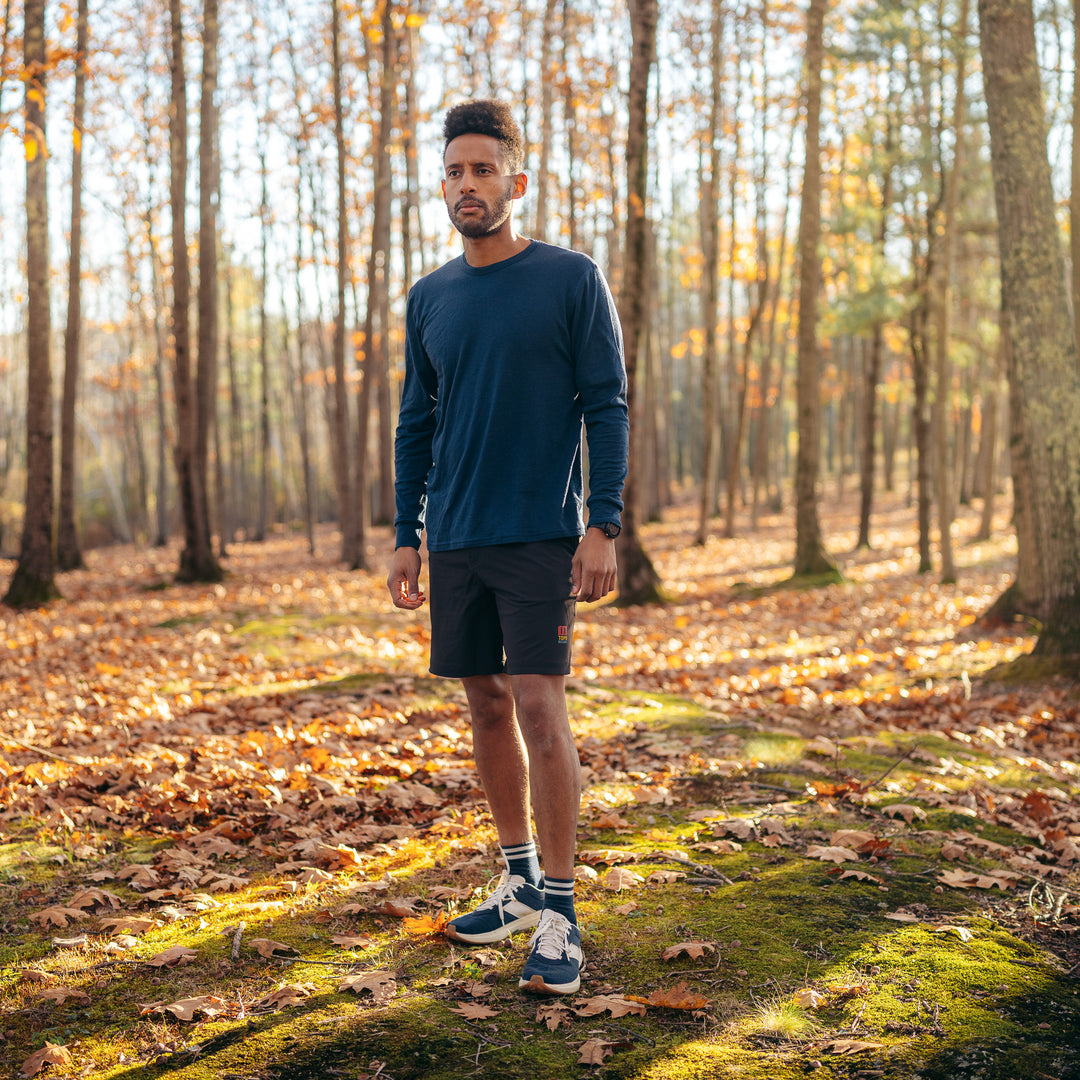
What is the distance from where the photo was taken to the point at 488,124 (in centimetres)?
288

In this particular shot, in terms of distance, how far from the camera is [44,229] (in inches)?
486

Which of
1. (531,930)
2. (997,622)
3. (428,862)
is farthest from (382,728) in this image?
(997,622)

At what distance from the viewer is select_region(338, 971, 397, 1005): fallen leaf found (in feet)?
8.73

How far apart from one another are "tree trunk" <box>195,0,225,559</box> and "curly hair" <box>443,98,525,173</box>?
518 inches

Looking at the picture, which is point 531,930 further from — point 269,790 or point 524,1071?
point 269,790

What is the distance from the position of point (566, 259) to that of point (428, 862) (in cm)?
238

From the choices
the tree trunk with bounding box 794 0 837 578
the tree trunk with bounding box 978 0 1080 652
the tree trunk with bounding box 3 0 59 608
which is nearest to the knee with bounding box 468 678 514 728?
the tree trunk with bounding box 978 0 1080 652

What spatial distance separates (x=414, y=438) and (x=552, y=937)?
1.67 m

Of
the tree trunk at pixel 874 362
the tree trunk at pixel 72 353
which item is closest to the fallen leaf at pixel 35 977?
the tree trunk at pixel 72 353

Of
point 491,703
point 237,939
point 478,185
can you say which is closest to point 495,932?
point 491,703

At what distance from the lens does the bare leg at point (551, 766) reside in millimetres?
2803

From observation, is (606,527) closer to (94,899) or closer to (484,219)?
(484,219)

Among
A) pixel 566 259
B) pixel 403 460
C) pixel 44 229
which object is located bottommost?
pixel 403 460

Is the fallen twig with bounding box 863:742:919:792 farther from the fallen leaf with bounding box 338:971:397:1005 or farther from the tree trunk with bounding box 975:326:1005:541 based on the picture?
the tree trunk with bounding box 975:326:1005:541
